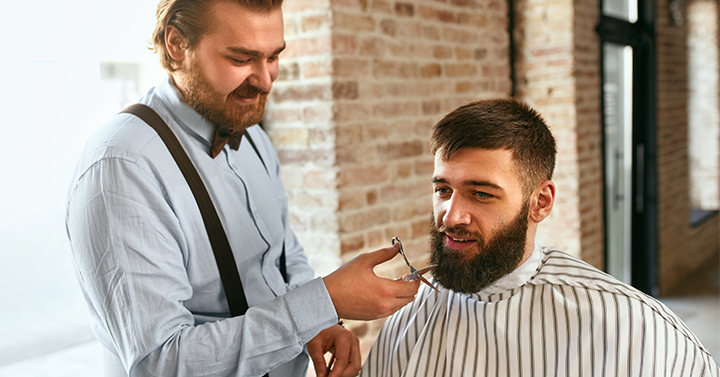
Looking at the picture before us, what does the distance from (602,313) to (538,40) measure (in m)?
2.59

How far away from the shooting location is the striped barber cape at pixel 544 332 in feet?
4.09

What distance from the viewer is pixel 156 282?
1.18 m

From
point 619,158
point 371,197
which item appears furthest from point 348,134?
point 619,158

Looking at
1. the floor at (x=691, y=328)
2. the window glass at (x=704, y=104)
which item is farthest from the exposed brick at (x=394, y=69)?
the window glass at (x=704, y=104)

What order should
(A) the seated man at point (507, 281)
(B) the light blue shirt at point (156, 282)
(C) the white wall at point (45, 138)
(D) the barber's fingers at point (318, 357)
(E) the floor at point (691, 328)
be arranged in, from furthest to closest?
(E) the floor at point (691, 328) < (C) the white wall at point (45, 138) < (D) the barber's fingers at point (318, 357) < (A) the seated man at point (507, 281) < (B) the light blue shirt at point (156, 282)

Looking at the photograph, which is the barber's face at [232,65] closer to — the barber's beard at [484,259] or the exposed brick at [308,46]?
the barber's beard at [484,259]

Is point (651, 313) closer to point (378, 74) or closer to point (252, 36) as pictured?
point (252, 36)

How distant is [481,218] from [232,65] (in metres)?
0.71

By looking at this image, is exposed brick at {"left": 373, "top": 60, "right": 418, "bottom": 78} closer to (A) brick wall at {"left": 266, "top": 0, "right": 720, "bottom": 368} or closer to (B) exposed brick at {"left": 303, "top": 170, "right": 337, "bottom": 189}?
(A) brick wall at {"left": 266, "top": 0, "right": 720, "bottom": 368}

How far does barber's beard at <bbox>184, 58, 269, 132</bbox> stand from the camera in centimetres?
137

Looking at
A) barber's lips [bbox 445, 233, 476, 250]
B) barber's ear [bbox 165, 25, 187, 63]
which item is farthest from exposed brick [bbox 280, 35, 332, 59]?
barber's lips [bbox 445, 233, 476, 250]

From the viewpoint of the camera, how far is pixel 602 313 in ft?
4.26

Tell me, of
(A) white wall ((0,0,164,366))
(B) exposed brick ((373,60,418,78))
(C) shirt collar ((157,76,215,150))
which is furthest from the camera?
(B) exposed brick ((373,60,418,78))

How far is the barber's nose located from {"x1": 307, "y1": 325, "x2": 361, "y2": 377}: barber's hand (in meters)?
0.43
